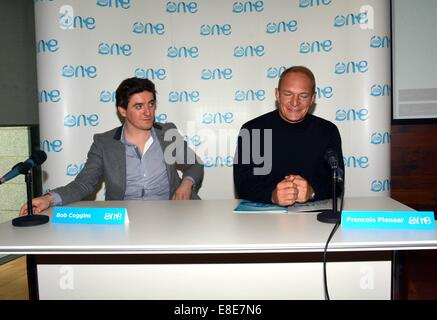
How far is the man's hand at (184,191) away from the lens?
2463mm

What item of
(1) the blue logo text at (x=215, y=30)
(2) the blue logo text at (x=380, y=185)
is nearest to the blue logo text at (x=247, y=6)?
(1) the blue logo text at (x=215, y=30)

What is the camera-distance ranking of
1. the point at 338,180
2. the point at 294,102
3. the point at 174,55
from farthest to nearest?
the point at 174,55, the point at 294,102, the point at 338,180

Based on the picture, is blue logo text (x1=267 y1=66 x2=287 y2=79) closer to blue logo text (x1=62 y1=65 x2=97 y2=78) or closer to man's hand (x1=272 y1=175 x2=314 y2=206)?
blue logo text (x1=62 y1=65 x2=97 y2=78)

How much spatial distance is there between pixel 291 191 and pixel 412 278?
1.97 meters

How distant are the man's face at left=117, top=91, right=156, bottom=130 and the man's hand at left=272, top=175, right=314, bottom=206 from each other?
3.68 ft

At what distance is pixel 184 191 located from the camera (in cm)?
249

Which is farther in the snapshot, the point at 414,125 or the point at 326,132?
the point at 414,125

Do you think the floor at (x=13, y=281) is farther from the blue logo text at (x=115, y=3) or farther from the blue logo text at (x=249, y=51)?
the blue logo text at (x=249, y=51)

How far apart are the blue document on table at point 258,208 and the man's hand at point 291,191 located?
4 cm

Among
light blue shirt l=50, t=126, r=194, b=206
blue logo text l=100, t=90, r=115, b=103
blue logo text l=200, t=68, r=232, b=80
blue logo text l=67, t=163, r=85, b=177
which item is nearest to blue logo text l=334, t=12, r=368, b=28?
blue logo text l=200, t=68, r=232, b=80

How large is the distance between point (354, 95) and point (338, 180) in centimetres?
204

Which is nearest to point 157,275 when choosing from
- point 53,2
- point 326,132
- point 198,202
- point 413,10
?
point 198,202

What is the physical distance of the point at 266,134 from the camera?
260 cm

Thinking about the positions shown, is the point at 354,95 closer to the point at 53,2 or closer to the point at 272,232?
the point at 272,232
